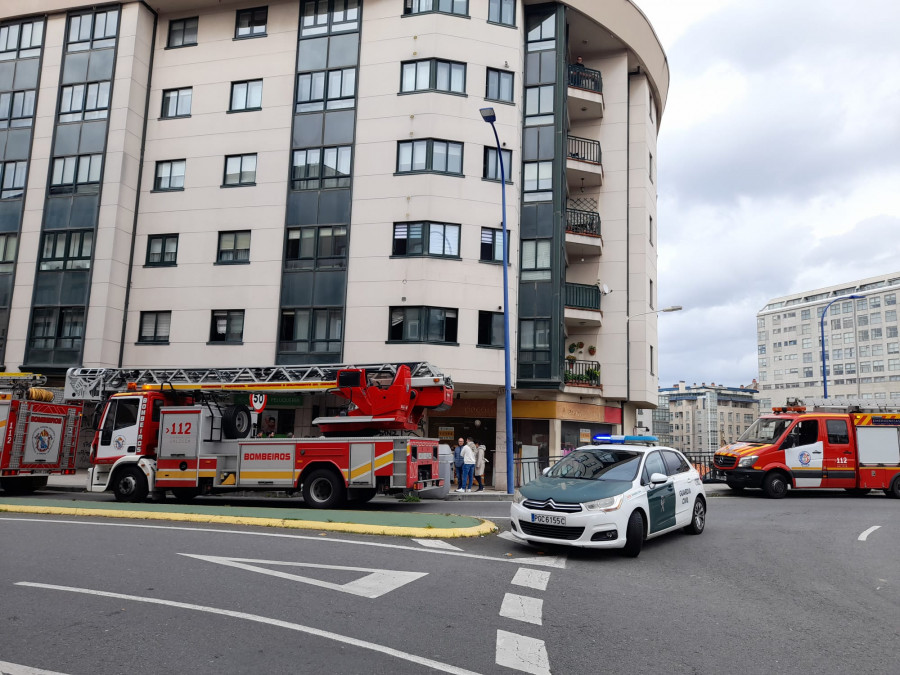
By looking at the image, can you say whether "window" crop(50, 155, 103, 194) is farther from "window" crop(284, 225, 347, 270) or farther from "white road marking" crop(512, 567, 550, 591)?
"white road marking" crop(512, 567, 550, 591)

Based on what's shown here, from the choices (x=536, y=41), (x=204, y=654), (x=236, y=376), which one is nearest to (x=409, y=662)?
(x=204, y=654)

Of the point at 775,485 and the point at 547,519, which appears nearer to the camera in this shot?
the point at 547,519

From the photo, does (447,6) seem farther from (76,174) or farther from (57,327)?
(57,327)

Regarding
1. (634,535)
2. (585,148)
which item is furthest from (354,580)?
(585,148)

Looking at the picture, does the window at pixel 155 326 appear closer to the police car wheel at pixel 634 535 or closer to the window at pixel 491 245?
the window at pixel 491 245

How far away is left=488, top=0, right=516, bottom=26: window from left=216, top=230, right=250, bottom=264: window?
12.6 metres

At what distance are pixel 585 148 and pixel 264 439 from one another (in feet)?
69.6

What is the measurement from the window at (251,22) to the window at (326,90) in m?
3.10

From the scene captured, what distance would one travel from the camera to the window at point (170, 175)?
2853 centimetres

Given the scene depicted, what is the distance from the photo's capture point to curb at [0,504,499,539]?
1086cm

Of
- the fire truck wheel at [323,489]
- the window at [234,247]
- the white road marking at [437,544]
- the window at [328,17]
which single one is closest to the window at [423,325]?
the window at [234,247]

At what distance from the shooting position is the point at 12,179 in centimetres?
2964

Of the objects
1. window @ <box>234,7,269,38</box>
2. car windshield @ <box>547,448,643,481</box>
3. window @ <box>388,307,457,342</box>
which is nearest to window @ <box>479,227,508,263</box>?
window @ <box>388,307,457,342</box>

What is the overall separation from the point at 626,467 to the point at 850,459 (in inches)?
506
